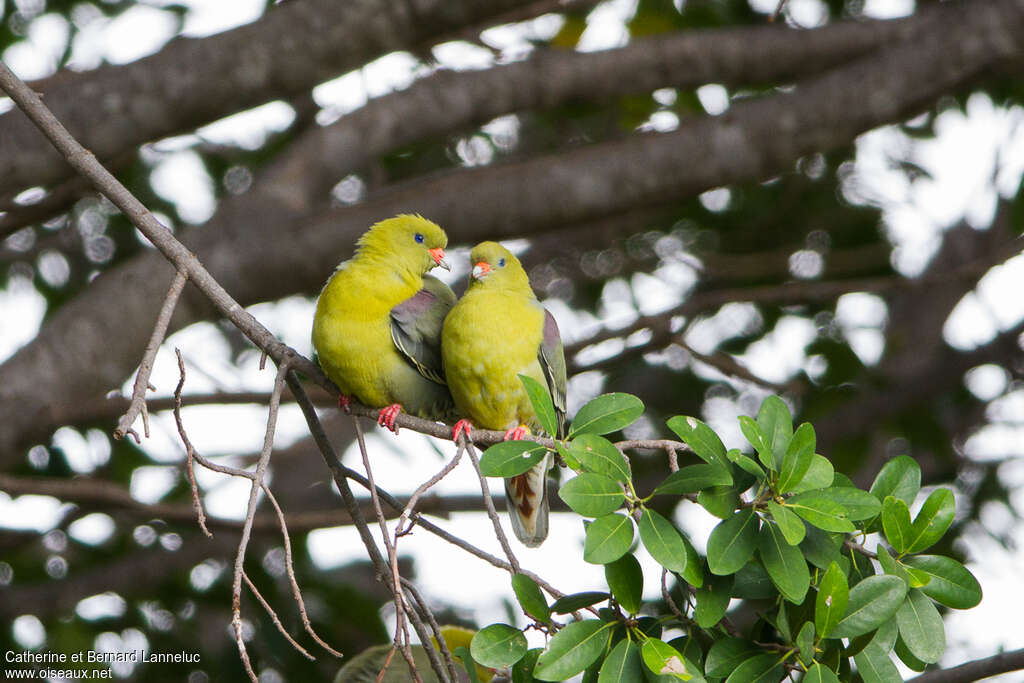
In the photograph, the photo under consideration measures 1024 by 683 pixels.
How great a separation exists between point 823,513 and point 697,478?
0.70ft

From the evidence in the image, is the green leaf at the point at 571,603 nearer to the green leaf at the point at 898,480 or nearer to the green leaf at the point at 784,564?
the green leaf at the point at 784,564

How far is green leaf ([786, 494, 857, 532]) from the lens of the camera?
5.92 ft

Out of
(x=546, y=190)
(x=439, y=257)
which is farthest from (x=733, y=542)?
(x=546, y=190)

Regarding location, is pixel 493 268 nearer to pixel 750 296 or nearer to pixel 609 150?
pixel 609 150

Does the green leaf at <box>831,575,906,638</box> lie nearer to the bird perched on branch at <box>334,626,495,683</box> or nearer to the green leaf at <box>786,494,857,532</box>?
the green leaf at <box>786,494,857,532</box>

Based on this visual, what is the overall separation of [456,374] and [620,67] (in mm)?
2338

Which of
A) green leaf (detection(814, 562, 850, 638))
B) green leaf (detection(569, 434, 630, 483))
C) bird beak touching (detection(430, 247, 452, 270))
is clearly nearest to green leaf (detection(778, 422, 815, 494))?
green leaf (detection(814, 562, 850, 638))

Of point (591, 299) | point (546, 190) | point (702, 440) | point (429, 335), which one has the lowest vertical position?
point (591, 299)

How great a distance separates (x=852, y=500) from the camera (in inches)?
73.9

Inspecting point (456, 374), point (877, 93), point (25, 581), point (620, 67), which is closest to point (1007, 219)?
point (877, 93)

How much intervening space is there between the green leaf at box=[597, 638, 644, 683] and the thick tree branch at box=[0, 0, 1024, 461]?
2492 mm

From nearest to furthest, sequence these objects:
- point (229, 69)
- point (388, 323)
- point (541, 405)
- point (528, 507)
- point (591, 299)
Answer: point (541, 405)
point (388, 323)
point (528, 507)
point (229, 69)
point (591, 299)

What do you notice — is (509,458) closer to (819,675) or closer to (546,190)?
(819,675)

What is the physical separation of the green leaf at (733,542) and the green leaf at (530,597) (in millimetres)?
310
